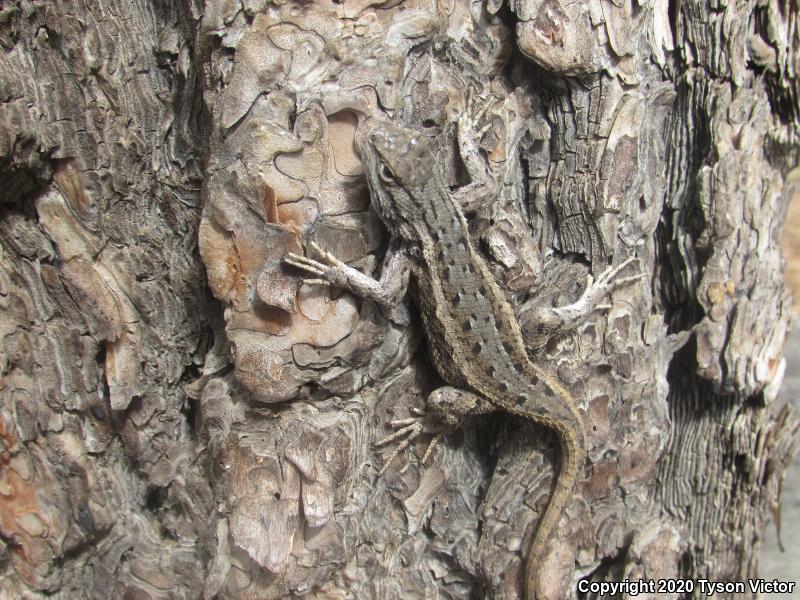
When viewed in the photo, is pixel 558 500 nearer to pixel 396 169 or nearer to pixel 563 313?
pixel 563 313

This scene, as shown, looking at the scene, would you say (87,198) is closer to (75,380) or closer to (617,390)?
(75,380)

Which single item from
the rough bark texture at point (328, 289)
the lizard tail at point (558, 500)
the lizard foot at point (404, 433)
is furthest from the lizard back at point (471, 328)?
the lizard foot at point (404, 433)

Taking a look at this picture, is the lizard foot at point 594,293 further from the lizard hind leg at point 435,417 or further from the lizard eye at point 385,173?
the lizard eye at point 385,173

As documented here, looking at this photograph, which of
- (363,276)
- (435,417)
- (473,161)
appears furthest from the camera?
(435,417)

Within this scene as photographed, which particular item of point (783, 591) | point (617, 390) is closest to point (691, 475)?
point (617, 390)

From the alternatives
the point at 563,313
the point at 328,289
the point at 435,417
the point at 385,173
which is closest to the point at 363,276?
the point at 328,289

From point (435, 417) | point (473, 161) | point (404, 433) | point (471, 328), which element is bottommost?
point (404, 433)

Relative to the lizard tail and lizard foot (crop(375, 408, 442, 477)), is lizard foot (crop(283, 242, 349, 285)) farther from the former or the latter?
the lizard tail
